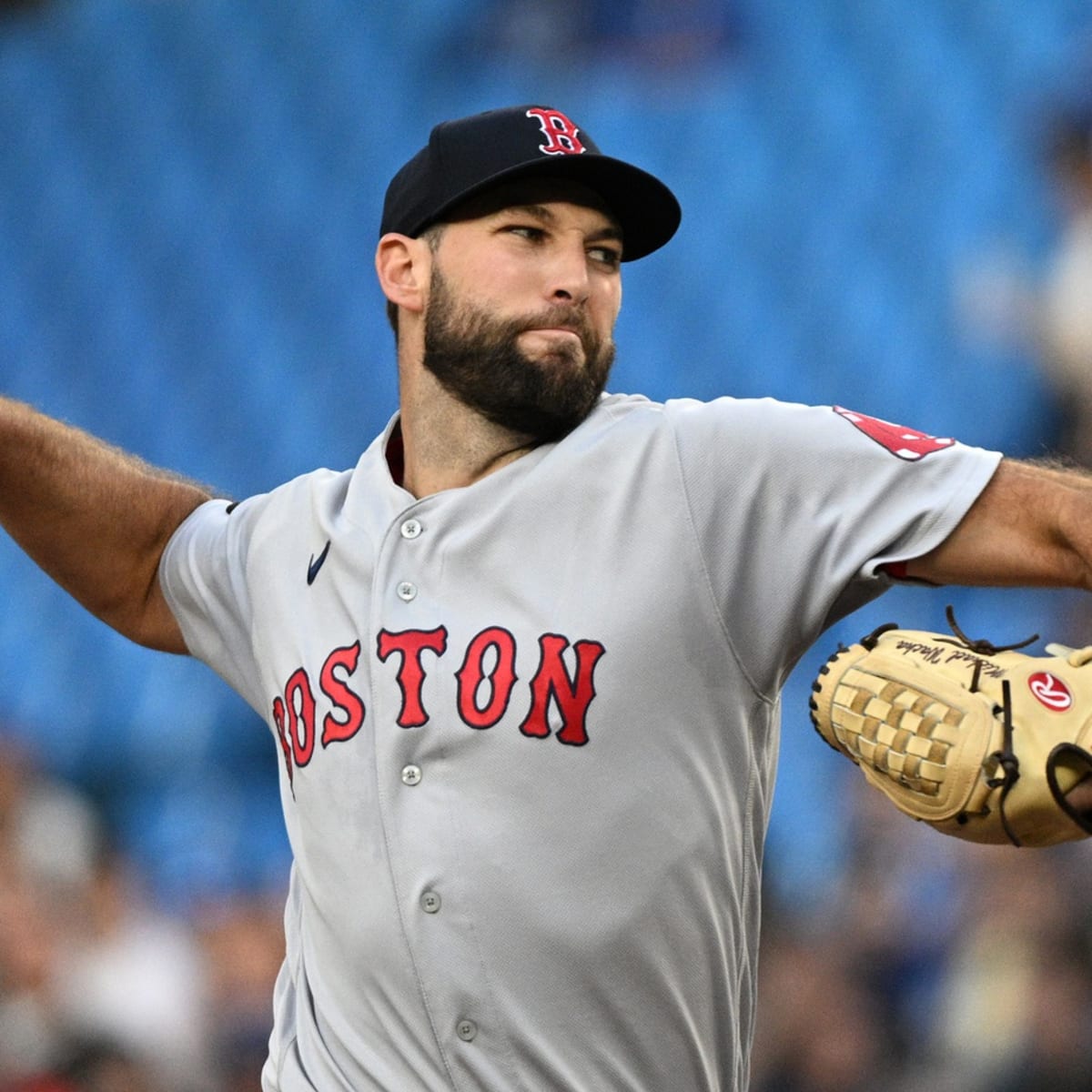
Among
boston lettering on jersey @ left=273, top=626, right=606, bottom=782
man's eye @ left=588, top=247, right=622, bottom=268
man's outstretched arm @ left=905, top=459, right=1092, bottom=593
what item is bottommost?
boston lettering on jersey @ left=273, top=626, right=606, bottom=782

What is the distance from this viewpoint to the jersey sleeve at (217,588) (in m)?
2.20

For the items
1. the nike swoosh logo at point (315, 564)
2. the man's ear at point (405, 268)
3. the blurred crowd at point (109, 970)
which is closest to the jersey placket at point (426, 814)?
the nike swoosh logo at point (315, 564)

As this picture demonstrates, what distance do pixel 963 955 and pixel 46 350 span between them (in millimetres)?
3541

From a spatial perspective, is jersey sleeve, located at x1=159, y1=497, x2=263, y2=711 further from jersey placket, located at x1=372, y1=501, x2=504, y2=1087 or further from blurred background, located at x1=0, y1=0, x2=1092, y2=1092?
blurred background, located at x1=0, y1=0, x2=1092, y2=1092

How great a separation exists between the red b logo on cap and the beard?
19 centimetres

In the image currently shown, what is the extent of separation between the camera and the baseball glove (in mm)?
1688

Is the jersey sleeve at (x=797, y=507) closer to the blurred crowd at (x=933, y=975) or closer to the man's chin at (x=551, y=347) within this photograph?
the man's chin at (x=551, y=347)

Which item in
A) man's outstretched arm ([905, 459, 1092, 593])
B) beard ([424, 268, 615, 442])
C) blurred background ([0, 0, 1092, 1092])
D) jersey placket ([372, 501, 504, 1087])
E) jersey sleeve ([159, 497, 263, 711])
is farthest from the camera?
blurred background ([0, 0, 1092, 1092])

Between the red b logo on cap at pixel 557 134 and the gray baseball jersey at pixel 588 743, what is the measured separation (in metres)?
0.32

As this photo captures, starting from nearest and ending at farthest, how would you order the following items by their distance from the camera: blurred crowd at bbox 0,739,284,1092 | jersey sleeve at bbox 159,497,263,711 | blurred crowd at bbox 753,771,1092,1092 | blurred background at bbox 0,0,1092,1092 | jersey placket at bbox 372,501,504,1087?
jersey placket at bbox 372,501,504,1087
jersey sleeve at bbox 159,497,263,711
blurred crowd at bbox 753,771,1092,1092
blurred background at bbox 0,0,1092,1092
blurred crowd at bbox 0,739,284,1092

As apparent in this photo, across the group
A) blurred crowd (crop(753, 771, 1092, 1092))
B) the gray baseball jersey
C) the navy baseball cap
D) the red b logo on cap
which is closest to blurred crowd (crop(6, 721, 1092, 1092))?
blurred crowd (crop(753, 771, 1092, 1092))

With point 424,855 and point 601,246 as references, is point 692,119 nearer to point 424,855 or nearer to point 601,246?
point 601,246

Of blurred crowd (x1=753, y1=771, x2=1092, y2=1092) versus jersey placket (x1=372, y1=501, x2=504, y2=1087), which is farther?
blurred crowd (x1=753, y1=771, x2=1092, y2=1092)

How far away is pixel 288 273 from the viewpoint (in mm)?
5668
